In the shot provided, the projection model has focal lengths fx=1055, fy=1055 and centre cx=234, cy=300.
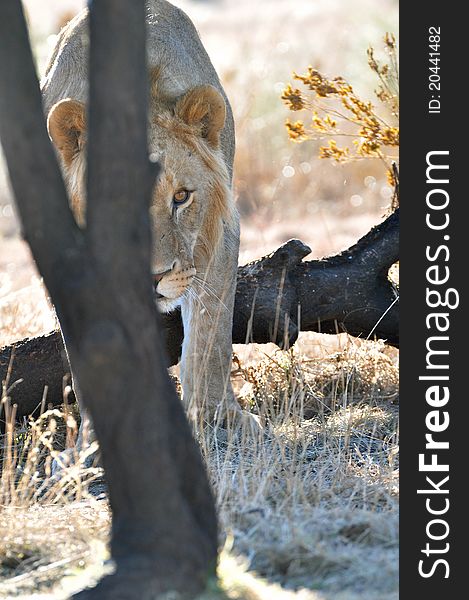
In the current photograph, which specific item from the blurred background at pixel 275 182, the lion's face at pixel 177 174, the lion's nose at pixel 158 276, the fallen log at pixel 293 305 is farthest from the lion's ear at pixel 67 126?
the blurred background at pixel 275 182

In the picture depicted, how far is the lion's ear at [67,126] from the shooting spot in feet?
14.5

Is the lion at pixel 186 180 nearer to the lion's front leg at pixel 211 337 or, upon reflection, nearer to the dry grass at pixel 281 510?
the lion's front leg at pixel 211 337

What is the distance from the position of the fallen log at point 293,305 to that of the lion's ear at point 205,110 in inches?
29.5

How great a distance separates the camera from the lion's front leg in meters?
4.90

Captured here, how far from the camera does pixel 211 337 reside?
4.89m

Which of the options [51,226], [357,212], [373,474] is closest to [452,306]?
Result: [373,474]

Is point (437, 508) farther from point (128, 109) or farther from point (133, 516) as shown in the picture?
point (128, 109)

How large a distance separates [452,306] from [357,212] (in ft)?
25.5

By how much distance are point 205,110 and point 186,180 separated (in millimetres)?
379

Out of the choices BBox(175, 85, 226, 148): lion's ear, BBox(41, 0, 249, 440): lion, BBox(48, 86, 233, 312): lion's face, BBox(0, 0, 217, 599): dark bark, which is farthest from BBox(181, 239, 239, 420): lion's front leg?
BBox(0, 0, 217, 599): dark bark

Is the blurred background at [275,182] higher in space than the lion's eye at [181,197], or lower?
higher

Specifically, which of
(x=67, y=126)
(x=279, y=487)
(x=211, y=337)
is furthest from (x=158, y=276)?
(x=279, y=487)

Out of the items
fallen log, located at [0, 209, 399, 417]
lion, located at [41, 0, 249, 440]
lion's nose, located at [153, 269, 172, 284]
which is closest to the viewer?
lion's nose, located at [153, 269, 172, 284]

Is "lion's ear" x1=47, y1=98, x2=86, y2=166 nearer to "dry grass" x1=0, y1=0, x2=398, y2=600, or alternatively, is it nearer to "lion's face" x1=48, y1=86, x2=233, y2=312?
"lion's face" x1=48, y1=86, x2=233, y2=312
